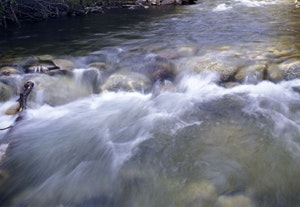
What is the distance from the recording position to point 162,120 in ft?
18.3

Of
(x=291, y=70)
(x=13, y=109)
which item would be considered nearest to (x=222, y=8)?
(x=291, y=70)

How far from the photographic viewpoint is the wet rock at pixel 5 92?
6.38 m

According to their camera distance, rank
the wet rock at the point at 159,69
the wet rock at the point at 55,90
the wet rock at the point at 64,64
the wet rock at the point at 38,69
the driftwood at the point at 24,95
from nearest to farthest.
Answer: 1. the driftwood at the point at 24,95
2. the wet rock at the point at 55,90
3. the wet rock at the point at 159,69
4. the wet rock at the point at 38,69
5. the wet rock at the point at 64,64

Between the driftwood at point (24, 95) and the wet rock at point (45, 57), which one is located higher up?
the wet rock at point (45, 57)

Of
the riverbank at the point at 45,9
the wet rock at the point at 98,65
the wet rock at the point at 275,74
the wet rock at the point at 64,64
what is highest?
the riverbank at the point at 45,9

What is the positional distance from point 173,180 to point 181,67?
3.79 meters

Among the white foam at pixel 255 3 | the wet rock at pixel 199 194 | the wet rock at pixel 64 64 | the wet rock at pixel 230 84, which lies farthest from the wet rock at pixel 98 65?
the white foam at pixel 255 3

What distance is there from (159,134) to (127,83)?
203 centimetres

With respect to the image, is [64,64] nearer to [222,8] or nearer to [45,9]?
[45,9]

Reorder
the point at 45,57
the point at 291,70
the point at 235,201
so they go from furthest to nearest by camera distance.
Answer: the point at 45,57
the point at 291,70
the point at 235,201

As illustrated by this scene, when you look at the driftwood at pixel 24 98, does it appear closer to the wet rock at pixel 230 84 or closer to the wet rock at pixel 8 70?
the wet rock at pixel 8 70

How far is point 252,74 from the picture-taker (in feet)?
21.7

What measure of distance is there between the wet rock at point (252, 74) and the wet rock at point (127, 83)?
1.96m

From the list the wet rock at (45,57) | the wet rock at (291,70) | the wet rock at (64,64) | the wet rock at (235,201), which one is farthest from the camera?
the wet rock at (45,57)
